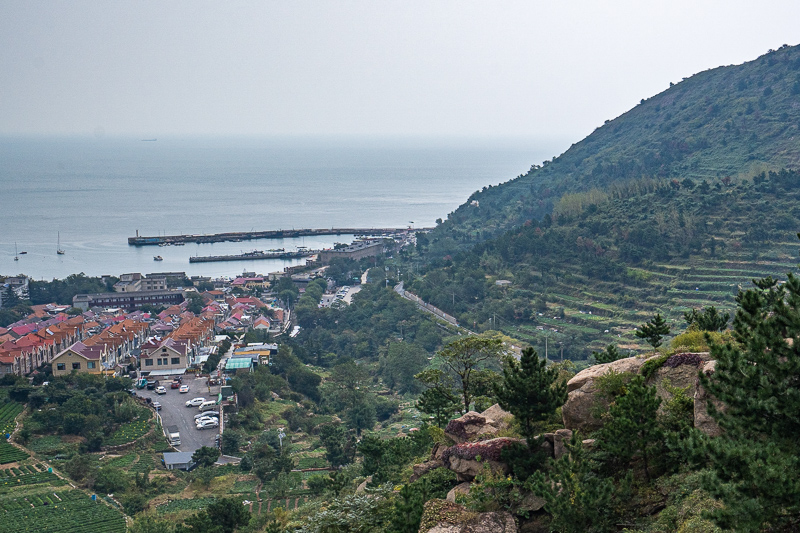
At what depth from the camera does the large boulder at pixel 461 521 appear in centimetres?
979

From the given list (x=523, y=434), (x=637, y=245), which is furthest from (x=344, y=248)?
(x=523, y=434)

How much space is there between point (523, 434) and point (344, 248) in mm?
58045

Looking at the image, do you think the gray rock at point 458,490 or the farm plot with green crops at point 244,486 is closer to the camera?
the gray rock at point 458,490

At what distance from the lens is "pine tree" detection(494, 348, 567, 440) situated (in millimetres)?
11008

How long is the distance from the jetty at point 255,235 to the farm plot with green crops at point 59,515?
61.5 meters

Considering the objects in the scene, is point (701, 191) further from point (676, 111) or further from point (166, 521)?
point (166, 521)

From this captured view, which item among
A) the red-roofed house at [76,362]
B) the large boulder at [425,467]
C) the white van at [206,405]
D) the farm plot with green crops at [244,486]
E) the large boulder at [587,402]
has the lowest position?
the farm plot with green crops at [244,486]

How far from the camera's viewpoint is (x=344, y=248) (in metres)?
69.1

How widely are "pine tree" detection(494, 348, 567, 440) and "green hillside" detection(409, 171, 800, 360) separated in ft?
73.5

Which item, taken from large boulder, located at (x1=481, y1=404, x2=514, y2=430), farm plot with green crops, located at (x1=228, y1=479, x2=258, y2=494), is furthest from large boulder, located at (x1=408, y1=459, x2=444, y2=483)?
farm plot with green crops, located at (x1=228, y1=479, x2=258, y2=494)

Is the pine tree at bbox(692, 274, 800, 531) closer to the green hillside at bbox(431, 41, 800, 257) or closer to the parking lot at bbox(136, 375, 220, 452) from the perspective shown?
the parking lot at bbox(136, 375, 220, 452)

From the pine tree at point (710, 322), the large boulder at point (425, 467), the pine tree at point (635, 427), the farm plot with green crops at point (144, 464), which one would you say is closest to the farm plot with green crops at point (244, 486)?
the farm plot with green crops at point (144, 464)

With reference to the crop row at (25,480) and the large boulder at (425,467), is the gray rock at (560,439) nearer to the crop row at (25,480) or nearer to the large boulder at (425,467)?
the large boulder at (425,467)

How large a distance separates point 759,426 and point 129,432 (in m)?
24.3
